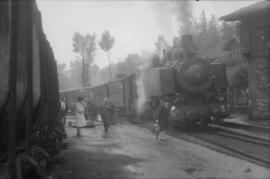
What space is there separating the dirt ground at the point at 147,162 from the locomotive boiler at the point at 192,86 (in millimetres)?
2672

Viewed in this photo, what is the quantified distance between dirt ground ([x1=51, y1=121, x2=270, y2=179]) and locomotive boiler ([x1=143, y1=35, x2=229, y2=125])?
8.77ft

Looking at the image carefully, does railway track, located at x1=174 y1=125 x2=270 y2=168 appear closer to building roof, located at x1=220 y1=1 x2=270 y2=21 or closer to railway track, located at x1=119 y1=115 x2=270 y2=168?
railway track, located at x1=119 y1=115 x2=270 y2=168

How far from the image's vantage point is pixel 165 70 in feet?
44.4

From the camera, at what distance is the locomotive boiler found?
13430 millimetres

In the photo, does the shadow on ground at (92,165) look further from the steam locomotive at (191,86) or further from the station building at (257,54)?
the station building at (257,54)

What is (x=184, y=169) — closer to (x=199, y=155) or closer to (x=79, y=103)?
(x=199, y=155)

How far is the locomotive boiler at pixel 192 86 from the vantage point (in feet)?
44.1

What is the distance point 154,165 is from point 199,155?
5.26ft

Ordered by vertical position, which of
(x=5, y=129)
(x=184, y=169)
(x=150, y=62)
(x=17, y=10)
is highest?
(x=150, y=62)

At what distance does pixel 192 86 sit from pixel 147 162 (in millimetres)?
5988

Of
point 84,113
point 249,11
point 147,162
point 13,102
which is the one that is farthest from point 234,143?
point 13,102

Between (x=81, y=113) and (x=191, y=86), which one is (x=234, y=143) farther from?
(x=81, y=113)

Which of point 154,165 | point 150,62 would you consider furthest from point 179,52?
point 154,165

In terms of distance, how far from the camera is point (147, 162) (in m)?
8.23
